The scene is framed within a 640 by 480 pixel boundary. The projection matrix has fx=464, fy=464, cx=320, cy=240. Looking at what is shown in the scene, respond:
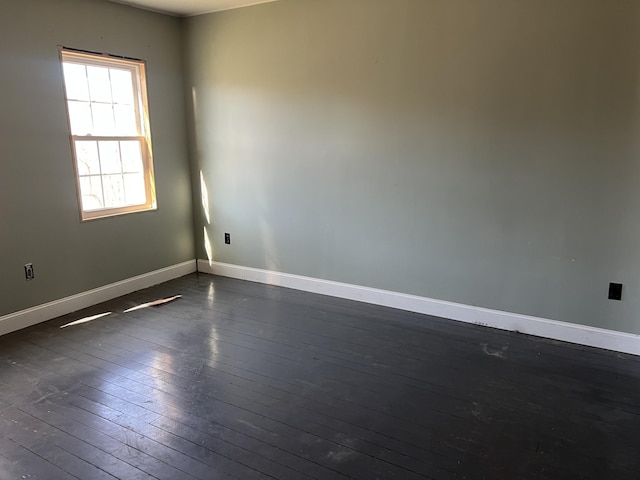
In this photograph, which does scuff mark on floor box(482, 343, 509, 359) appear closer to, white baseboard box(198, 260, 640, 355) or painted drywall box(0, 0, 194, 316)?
white baseboard box(198, 260, 640, 355)

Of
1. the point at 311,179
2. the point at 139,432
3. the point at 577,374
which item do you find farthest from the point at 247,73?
the point at 577,374

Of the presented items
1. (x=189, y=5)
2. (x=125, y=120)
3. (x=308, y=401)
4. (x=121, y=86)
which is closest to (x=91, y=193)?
(x=125, y=120)

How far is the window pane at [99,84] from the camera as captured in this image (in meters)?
3.89

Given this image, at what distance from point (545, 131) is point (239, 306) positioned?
2.68 m

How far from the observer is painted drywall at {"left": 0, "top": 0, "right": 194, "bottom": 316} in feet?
10.9

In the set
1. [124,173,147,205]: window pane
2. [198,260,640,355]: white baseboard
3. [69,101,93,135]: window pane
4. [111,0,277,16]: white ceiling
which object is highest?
[111,0,277,16]: white ceiling

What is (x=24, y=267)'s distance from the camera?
→ 3.47 m

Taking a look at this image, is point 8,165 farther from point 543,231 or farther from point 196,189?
point 543,231

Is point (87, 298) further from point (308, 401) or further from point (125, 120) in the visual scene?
point (308, 401)

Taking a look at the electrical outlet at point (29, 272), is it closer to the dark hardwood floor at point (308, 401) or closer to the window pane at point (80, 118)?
the dark hardwood floor at point (308, 401)

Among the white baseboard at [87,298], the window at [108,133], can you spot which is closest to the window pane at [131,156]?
the window at [108,133]

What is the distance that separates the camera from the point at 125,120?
4.23 metres

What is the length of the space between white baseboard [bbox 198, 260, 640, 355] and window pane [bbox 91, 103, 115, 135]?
1664 millimetres

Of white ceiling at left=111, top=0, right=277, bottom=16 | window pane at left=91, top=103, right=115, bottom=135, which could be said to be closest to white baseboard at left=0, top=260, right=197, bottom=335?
window pane at left=91, top=103, right=115, bottom=135
